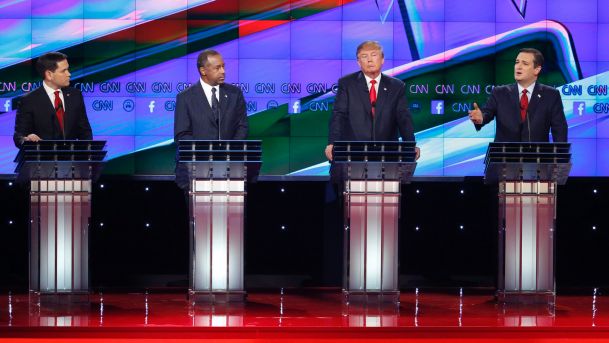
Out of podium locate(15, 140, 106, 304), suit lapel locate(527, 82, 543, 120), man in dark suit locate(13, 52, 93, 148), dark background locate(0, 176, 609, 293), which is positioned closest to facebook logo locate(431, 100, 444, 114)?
Result: dark background locate(0, 176, 609, 293)

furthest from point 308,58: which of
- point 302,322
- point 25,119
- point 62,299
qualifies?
point 302,322

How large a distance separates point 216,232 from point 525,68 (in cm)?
245

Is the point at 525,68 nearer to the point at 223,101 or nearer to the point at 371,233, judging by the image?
the point at 371,233

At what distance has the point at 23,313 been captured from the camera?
7.12 m

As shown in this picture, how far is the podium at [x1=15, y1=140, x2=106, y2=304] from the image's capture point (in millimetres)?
7359

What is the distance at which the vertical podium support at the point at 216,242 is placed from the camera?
7359 mm

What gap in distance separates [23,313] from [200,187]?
1364 millimetres

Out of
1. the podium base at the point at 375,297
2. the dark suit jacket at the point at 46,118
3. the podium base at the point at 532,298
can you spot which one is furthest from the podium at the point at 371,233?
the dark suit jacket at the point at 46,118

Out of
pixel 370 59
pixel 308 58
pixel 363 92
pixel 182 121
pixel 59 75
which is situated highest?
pixel 308 58

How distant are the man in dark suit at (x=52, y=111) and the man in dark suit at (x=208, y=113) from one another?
2.29 feet

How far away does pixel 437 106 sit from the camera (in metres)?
10.1

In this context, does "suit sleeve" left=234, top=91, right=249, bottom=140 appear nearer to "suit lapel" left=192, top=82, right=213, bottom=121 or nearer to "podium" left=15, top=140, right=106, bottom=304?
"suit lapel" left=192, top=82, right=213, bottom=121

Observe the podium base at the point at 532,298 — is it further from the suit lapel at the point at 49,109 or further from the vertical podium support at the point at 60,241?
the suit lapel at the point at 49,109

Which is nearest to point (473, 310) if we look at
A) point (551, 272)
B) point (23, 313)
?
point (551, 272)
